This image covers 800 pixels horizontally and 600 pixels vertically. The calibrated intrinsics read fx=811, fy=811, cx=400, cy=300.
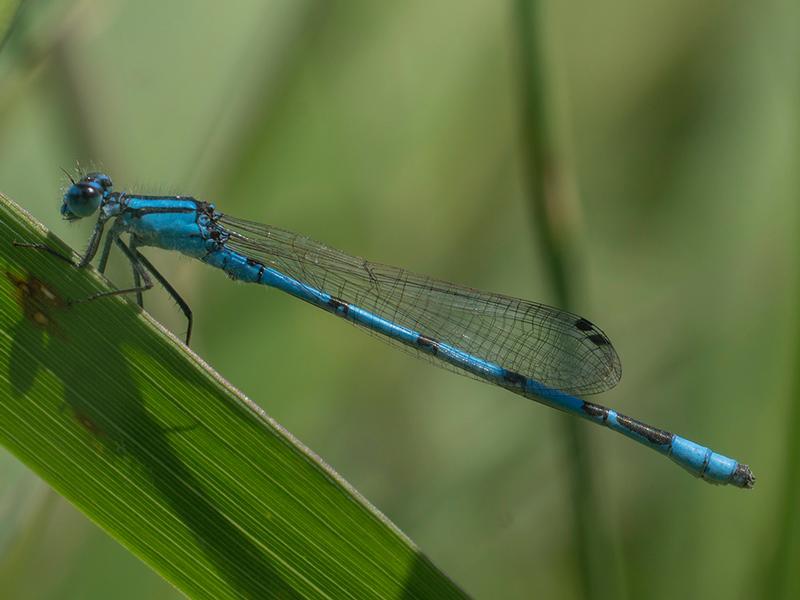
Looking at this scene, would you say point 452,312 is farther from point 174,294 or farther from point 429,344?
point 174,294

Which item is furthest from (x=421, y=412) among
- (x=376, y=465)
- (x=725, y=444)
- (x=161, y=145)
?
(x=161, y=145)

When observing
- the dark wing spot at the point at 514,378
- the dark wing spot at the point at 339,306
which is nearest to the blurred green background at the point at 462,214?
the dark wing spot at the point at 339,306

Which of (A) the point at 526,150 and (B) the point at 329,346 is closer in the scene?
(A) the point at 526,150

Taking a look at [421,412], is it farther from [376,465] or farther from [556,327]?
[556,327]

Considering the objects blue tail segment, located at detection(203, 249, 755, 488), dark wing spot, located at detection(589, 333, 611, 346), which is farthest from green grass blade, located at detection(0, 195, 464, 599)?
dark wing spot, located at detection(589, 333, 611, 346)

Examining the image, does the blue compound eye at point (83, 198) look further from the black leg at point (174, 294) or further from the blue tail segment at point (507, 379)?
the blue tail segment at point (507, 379)

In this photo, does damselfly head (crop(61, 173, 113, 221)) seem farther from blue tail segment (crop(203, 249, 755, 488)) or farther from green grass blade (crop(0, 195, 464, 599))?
green grass blade (crop(0, 195, 464, 599))

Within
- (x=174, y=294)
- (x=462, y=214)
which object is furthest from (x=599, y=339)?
(x=174, y=294)
